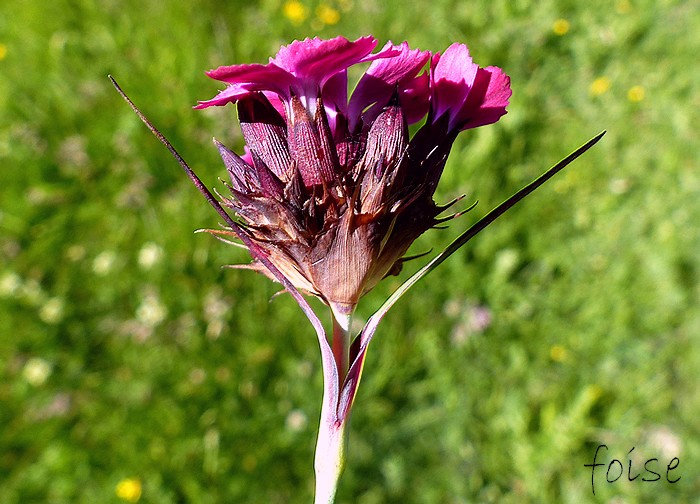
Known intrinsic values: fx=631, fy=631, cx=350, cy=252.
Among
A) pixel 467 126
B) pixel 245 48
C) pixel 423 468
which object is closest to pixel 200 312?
pixel 423 468

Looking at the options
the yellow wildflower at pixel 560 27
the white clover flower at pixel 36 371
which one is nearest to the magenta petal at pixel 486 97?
the white clover flower at pixel 36 371

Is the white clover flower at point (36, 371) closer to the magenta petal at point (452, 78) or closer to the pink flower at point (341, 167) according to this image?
the pink flower at point (341, 167)

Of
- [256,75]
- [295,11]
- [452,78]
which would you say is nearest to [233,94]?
[256,75]

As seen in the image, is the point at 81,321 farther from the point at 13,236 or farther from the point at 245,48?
the point at 245,48

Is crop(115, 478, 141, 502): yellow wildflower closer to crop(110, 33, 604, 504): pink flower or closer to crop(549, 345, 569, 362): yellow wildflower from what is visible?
crop(110, 33, 604, 504): pink flower

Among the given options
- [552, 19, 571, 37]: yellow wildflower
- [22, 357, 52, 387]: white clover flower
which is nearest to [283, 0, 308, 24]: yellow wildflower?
[552, 19, 571, 37]: yellow wildflower
